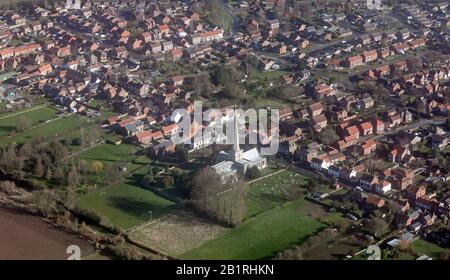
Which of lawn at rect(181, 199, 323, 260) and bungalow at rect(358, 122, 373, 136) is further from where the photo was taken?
bungalow at rect(358, 122, 373, 136)

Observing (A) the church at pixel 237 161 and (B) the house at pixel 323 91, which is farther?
(B) the house at pixel 323 91

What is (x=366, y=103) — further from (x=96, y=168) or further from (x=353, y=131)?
(x=96, y=168)

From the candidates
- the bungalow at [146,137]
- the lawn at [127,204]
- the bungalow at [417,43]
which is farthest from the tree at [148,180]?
the bungalow at [417,43]

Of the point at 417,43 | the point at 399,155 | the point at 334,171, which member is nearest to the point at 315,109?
the point at 399,155

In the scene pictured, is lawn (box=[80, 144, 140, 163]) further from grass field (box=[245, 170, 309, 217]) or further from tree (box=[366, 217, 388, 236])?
tree (box=[366, 217, 388, 236])

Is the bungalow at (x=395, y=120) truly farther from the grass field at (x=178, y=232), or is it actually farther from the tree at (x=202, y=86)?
the grass field at (x=178, y=232)

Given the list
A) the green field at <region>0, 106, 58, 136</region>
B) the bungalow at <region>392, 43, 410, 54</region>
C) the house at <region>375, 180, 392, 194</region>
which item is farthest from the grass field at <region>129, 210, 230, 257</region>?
the bungalow at <region>392, 43, 410, 54</region>

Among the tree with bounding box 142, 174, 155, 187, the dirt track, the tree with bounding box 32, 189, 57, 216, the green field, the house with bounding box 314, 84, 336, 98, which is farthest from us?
the house with bounding box 314, 84, 336, 98
